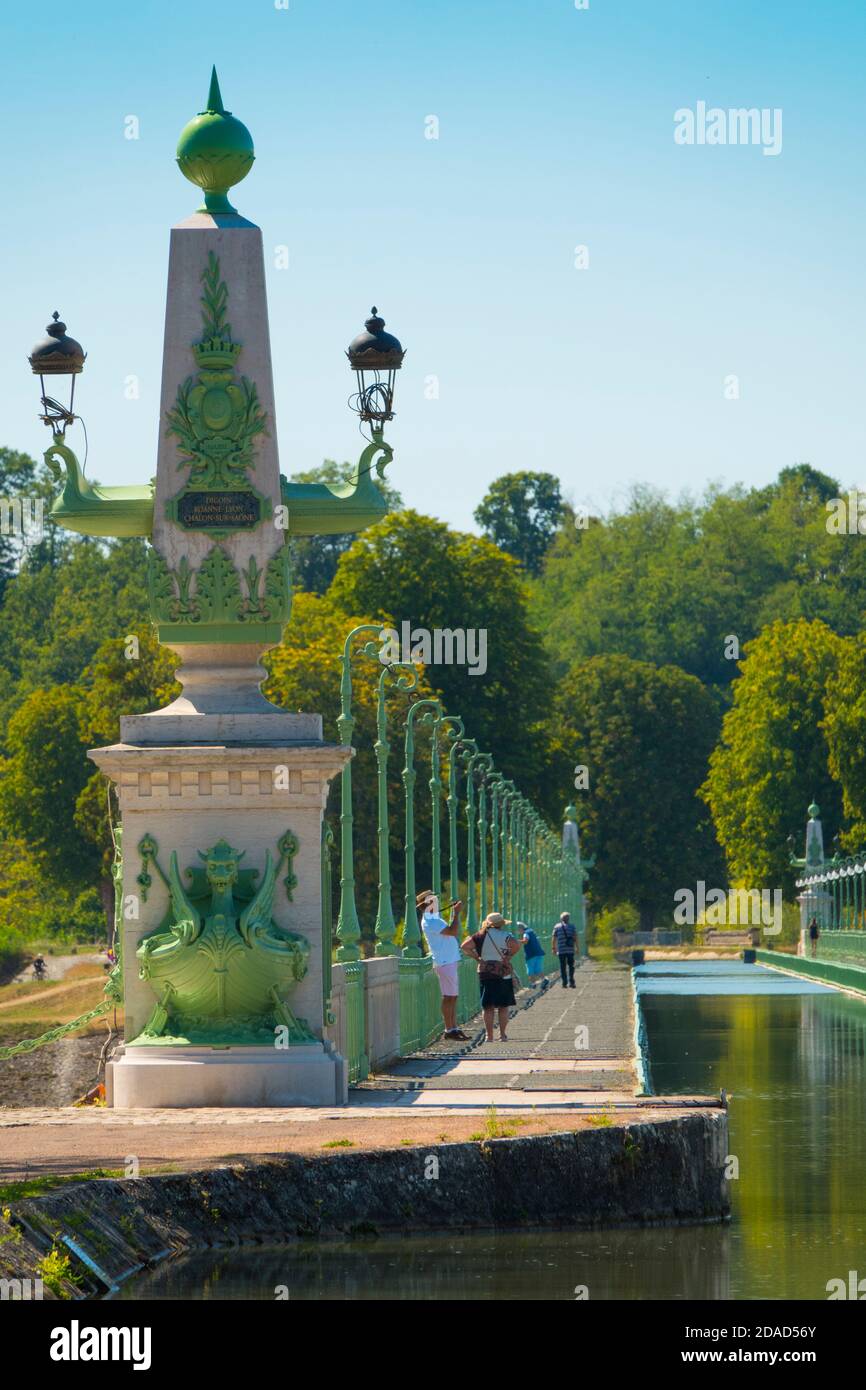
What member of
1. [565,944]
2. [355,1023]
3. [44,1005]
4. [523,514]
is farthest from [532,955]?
[523,514]

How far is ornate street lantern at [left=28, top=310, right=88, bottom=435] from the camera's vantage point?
66.5 ft

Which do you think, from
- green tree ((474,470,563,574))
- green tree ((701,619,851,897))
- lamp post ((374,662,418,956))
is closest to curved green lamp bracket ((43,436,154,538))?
lamp post ((374,662,418,956))

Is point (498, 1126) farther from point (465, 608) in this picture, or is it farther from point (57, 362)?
point (465, 608)

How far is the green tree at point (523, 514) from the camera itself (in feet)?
500

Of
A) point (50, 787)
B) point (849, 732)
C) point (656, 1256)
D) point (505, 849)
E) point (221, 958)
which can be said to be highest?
point (849, 732)

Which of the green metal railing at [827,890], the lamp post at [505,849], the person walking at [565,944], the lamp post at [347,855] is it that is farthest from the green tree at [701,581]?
the lamp post at [347,855]

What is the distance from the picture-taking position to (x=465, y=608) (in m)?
75.7

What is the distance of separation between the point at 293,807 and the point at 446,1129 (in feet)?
11.9

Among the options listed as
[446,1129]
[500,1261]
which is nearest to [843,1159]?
[446,1129]

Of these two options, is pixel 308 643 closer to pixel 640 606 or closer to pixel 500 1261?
pixel 500 1261

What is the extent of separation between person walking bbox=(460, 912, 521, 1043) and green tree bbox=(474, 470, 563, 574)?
406 feet

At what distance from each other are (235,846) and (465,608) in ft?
187

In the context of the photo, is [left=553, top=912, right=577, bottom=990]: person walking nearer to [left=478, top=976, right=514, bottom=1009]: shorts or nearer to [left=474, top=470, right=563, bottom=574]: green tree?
[left=478, top=976, right=514, bottom=1009]: shorts

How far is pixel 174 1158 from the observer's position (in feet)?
48.1
